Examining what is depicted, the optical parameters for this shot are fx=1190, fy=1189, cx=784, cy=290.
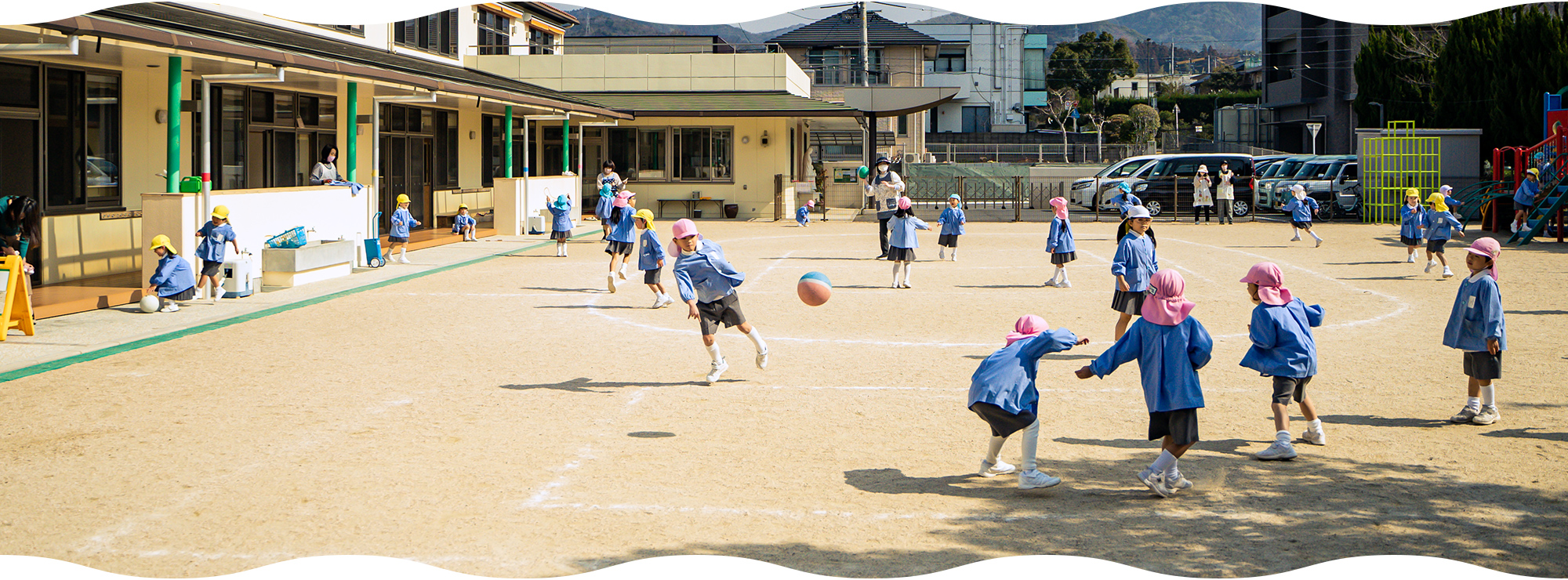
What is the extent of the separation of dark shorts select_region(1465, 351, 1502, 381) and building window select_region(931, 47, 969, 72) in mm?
54651

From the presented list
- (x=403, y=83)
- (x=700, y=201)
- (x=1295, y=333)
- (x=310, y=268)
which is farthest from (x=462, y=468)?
(x=700, y=201)

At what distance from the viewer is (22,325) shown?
34.9 feet

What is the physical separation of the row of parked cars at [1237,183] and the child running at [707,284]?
80.5 ft

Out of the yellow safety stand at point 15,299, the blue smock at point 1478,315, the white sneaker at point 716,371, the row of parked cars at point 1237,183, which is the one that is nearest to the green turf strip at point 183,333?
the yellow safety stand at point 15,299

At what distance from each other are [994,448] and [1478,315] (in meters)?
3.54

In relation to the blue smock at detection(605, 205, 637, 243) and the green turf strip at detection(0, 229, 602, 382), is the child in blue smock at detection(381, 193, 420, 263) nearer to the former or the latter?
the green turf strip at detection(0, 229, 602, 382)

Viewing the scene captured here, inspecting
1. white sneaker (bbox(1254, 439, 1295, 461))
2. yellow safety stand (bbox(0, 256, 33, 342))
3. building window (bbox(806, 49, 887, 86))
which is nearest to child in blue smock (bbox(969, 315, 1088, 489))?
white sneaker (bbox(1254, 439, 1295, 461))

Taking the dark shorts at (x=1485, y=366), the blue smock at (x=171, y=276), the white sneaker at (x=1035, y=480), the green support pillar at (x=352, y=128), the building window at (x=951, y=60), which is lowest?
the white sneaker at (x=1035, y=480)

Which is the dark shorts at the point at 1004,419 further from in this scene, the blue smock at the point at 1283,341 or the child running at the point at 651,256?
the child running at the point at 651,256

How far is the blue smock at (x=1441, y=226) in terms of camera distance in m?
16.4

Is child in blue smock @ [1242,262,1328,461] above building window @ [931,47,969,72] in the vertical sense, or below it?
below

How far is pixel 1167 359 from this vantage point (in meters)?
5.62

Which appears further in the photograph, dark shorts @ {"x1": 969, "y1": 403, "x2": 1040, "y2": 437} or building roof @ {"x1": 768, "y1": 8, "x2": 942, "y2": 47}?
building roof @ {"x1": 768, "y1": 8, "x2": 942, "y2": 47}

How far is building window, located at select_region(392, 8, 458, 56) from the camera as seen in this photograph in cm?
2594
